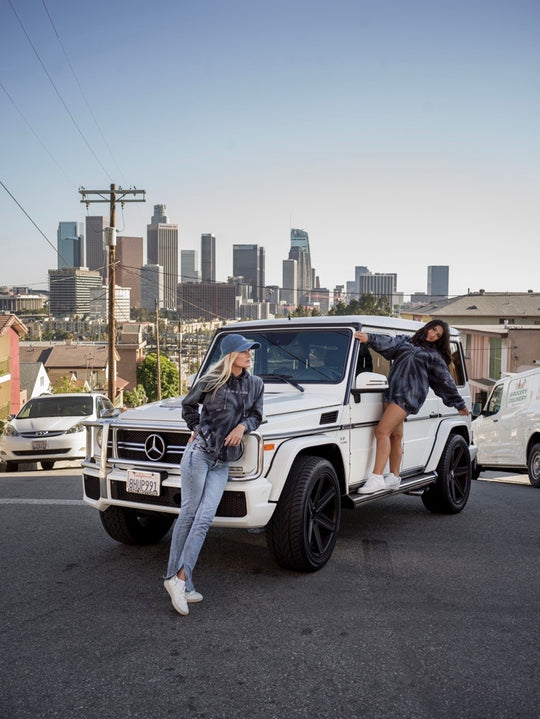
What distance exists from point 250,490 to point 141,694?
1722mm

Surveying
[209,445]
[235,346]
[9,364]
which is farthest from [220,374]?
[9,364]

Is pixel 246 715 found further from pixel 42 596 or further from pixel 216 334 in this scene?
pixel 216 334

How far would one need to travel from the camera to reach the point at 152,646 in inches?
164

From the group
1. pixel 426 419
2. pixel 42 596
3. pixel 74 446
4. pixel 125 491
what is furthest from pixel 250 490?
pixel 74 446

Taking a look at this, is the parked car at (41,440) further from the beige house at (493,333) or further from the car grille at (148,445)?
the beige house at (493,333)

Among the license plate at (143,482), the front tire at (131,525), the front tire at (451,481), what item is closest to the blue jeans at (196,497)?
the license plate at (143,482)

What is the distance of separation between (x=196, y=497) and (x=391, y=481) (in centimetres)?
223

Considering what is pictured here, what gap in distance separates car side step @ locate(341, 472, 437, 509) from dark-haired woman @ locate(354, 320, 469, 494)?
0.20 feet

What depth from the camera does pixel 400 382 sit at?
6.65 metres

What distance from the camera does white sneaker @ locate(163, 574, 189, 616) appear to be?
463 centimetres

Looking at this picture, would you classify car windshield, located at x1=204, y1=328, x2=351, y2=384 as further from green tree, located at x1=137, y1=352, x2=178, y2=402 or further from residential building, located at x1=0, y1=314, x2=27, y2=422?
green tree, located at x1=137, y1=352, x2=178, y2=402

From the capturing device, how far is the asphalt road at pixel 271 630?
355 centimetres

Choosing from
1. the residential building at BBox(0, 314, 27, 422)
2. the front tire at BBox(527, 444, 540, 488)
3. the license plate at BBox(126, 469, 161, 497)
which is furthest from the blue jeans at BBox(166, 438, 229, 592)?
the residential building at BBox(0, 314, 27, 422)

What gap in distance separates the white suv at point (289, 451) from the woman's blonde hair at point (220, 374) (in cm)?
46
